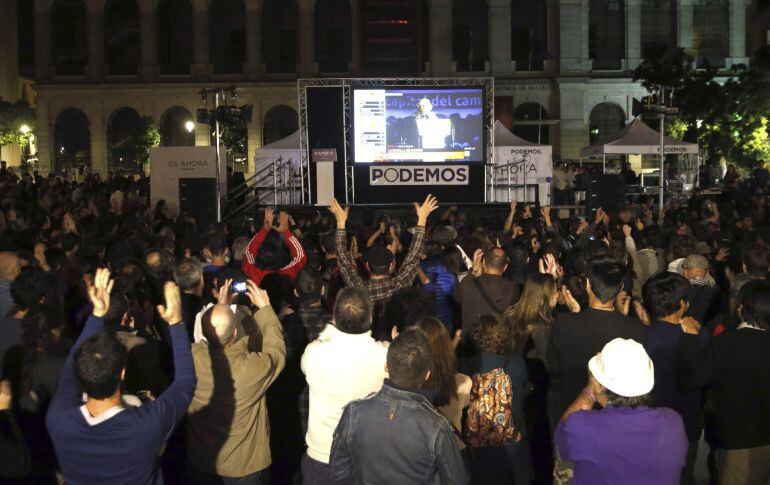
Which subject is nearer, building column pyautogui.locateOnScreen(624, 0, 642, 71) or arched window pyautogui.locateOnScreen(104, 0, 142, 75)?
building column pyautogui.locateOnScreen(624, 0, 642, 71)

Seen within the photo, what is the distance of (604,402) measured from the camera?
162 inches

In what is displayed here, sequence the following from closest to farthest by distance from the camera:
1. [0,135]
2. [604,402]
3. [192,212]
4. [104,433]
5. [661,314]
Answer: [104,433]
[604,402]
[661,314]
[192,212]
[0,135]

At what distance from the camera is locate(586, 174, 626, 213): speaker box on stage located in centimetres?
1816

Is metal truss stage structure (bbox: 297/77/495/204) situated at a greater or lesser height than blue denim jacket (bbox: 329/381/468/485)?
greater

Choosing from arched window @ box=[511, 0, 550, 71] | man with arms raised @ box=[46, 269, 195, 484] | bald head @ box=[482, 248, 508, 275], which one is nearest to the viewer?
man with arms raised @ box=[46, 269, 195, 484]

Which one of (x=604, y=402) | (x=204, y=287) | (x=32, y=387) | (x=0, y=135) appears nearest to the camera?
(x=604, y=402)

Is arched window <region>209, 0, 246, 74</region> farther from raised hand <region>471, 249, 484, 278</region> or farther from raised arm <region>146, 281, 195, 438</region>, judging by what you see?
raised arm <region>146, 281, 195, 438</region>

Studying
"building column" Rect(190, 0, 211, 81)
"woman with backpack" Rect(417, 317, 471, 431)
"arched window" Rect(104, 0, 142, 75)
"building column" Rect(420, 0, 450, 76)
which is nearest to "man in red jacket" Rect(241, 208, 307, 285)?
"woman with backpack" Rect(417, 317, 471, 431)

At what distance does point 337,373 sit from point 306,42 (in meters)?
41.6

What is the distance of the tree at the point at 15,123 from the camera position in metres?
37.7

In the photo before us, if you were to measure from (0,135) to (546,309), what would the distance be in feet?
117

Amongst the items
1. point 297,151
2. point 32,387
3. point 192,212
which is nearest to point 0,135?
point 297,151

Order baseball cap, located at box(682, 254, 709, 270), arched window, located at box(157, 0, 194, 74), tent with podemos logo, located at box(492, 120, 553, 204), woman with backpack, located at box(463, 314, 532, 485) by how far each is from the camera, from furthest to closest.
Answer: arched window, located at box(157, 0, 194, 74), tent with podemos logo, located at box(492, 120, 553, 204), baseball cap, located at box(682, 254, 709, 270), woman with backpack, located at box(463, 314, 532, 485)

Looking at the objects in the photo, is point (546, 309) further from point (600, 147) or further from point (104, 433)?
point (600, 147)
